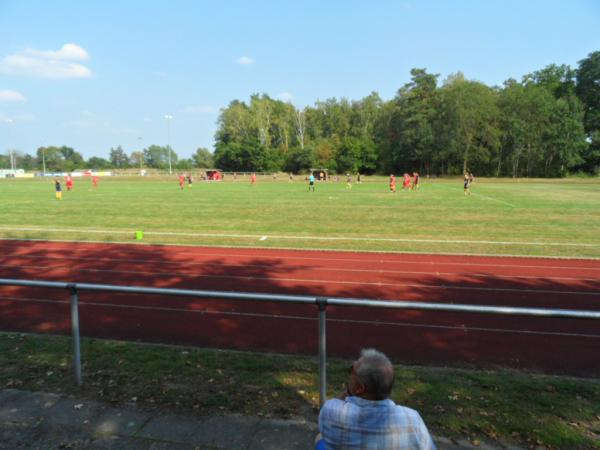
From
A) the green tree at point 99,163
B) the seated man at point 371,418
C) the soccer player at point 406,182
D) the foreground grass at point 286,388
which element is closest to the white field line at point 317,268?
the foreground grass at point 286,388

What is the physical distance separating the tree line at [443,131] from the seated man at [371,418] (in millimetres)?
79263

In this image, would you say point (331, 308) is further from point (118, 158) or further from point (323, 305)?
point (118, 158)

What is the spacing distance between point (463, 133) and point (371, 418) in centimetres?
8108

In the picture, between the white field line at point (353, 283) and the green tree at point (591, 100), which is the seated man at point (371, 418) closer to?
the white field line at point (353, 283)

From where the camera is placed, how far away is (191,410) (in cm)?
372

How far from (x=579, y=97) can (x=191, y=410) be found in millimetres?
98363

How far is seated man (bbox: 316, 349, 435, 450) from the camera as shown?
2.06 m

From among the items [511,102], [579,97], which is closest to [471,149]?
[511,102]

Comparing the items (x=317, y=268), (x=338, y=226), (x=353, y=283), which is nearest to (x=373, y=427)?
(x=353, y=283)

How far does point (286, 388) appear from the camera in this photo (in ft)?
13.6

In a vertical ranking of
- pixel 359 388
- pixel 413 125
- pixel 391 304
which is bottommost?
pixel 359 388

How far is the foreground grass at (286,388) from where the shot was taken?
11.5 ft

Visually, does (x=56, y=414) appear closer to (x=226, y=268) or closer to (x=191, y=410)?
(x=191, y=410)

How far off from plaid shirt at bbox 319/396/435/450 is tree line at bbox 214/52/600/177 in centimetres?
7923
